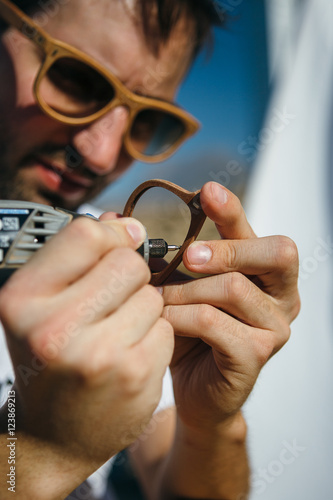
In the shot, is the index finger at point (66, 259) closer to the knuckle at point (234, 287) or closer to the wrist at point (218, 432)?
the knuckle at point (234, 287)

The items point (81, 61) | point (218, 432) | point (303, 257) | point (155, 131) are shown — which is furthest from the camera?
point (303, 257)

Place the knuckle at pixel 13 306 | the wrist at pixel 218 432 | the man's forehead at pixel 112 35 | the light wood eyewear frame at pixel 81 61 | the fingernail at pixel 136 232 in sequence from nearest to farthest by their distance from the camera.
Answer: the knuckle at pixel 13 306
the fingernail at pixel 136 232
the wrist at pixel 218 432
the light wood eyewear frame at pixel 81 61
the man's forehead at pixel 112 35

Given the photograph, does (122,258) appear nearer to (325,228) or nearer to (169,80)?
(169,80)

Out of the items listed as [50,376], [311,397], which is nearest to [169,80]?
[50,376]

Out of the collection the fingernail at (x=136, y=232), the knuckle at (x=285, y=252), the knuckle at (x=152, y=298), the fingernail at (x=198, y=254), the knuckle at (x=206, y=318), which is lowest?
the knuckle at (x=206, y=318)

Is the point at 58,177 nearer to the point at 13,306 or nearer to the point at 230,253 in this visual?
the point at 230,253

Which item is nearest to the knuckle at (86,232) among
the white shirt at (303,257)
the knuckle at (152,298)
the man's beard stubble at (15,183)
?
the knuckle at (152,298)

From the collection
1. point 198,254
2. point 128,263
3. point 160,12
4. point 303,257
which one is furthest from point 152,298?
point 303,257
